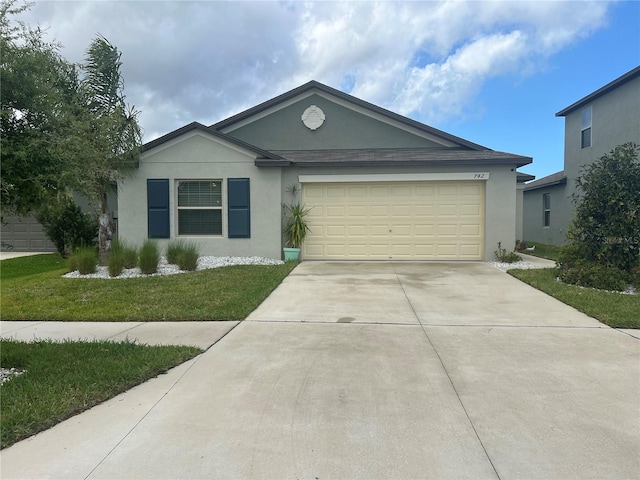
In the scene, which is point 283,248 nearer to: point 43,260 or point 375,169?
point 375,169

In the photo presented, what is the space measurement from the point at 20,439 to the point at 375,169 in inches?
425

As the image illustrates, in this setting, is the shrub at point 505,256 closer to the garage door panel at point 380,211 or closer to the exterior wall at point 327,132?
the garage door panel at point 380,211

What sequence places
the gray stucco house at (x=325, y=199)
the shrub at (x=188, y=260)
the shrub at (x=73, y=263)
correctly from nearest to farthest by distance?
the shrub at (x=73, y=263) → the shrub at (x=188, y=260) → the gray stucco house at (x=325, y=199)

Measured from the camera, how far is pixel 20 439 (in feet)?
10.2

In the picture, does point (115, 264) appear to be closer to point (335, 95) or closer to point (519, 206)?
point (335, 95)

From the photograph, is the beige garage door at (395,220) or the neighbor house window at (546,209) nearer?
the beige garage door at (395,220)

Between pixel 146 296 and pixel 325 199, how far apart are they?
6459mm

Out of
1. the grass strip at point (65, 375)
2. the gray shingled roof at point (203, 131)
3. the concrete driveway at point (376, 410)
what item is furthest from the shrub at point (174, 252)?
the grass strip at point (65, 375)

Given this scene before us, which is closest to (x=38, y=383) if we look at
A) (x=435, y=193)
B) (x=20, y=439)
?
→ (x=20, y=439)

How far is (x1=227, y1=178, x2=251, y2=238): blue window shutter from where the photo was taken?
12359 mm

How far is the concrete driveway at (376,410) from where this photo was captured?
2830 millimetres

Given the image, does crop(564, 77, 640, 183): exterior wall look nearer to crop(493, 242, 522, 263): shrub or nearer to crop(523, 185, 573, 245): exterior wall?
crop(523, 185, 573, 245): exterior wall

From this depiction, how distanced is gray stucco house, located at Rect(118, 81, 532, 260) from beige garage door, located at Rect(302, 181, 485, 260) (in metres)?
0.03

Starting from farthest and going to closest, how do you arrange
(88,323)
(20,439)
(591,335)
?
(88,323), (591,335), (20,439)
